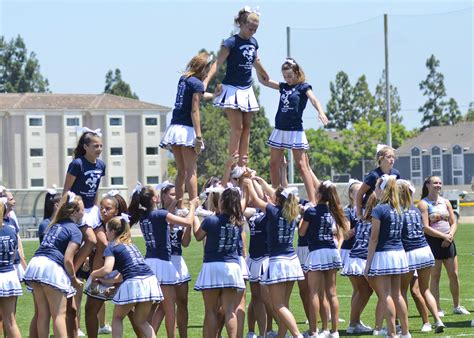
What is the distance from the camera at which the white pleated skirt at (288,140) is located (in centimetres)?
1473

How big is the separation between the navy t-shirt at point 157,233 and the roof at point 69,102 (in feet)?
282

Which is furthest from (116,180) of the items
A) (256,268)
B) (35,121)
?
(256,268)

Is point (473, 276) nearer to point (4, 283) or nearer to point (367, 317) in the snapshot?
point (367, 317)

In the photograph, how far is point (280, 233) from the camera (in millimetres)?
13383

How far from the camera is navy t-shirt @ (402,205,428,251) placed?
14372 mm

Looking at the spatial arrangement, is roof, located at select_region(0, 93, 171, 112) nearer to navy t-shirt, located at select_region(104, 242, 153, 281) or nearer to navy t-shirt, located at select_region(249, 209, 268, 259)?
navy t-shirt, located at select_region(249, 209, 268, 259)

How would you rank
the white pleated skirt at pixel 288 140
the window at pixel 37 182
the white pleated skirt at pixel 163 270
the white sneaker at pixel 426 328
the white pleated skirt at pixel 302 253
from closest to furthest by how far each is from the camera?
the white pleated skirt at pixel 163 270 → the white pleated skirt at pixel 288 140 → the white sneaker at pixel 426 328 → the white pleated skirt at pixel 302 253 → the window at pixel 37 182

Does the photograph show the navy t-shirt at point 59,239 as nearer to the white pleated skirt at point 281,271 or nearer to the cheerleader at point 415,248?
the white pleated skirt at point 281,271

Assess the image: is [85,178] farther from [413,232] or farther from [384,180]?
[413,232]

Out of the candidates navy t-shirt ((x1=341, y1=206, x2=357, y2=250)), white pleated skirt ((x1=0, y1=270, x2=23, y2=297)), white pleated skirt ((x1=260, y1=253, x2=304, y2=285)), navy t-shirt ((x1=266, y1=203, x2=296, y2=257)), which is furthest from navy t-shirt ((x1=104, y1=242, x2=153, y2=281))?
navy t-shirt ((x1=341, y1=206, x2=357, y2=250))

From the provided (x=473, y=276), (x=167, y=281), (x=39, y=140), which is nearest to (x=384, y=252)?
(x=167, y=281)

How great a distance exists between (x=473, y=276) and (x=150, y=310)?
1176cm

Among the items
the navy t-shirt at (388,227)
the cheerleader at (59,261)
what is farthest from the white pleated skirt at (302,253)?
the cheerleader at (59,261)

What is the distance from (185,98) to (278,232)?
75.5 inches
